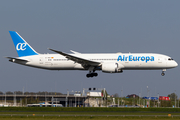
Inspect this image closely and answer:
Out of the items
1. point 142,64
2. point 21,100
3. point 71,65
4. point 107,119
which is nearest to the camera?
point 107,119

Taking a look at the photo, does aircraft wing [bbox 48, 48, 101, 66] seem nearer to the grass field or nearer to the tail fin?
the grass field

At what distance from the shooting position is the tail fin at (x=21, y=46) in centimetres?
7212

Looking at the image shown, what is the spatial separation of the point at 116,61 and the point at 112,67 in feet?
6.33

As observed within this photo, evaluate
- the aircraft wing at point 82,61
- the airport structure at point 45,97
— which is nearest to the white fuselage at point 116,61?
the aircraft wing at point 82,61

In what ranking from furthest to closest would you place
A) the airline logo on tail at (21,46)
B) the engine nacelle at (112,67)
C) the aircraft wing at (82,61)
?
1. the airline logo on tail at (21,46)
2. the aircraft wing at (82,61)
3. the engine nacelle at (112,67)

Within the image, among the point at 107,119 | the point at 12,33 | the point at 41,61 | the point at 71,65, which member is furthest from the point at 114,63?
the point at 12,33

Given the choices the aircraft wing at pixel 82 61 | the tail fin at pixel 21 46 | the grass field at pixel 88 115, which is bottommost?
the grass field at pixel 88 115

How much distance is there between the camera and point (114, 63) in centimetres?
6331

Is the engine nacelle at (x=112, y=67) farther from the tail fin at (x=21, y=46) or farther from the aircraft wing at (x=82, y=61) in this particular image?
the tail fin at (x=21, y=46)

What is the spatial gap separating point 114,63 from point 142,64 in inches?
220

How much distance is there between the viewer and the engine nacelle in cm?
6269

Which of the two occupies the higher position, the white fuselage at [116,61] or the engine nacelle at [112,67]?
the white fuselage at [116,61]

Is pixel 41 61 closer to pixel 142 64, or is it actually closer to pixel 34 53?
pixel 34 53

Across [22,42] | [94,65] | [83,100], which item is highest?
[22,42]
